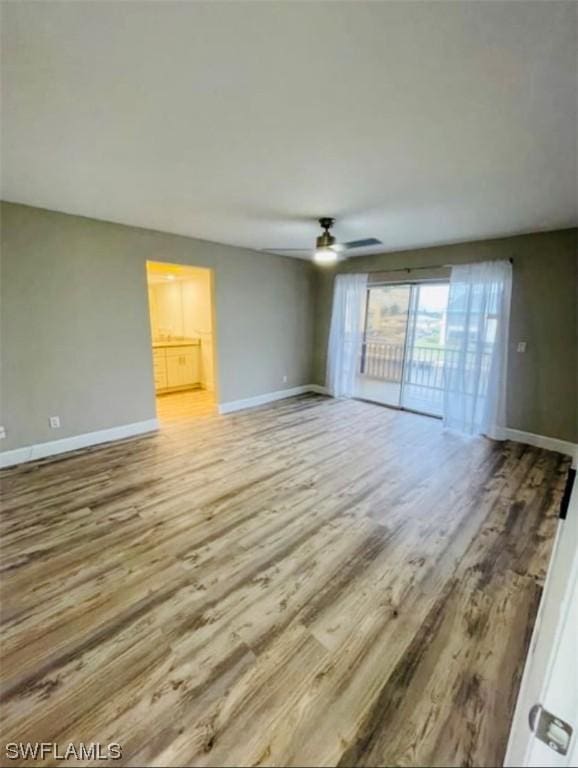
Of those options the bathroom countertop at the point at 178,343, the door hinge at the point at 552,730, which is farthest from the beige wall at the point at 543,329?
the bathroom countertop at the point at 178,343

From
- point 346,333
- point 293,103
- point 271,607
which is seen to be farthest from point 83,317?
point 346,333

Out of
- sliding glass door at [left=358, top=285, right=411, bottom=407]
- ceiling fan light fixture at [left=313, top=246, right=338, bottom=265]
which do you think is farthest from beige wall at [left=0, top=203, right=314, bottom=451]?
sliding glass door at [left=358, top=285, right=411, bottom=407]

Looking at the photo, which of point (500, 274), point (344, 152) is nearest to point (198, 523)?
point (344, 152)

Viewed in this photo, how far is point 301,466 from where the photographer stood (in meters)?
3.31

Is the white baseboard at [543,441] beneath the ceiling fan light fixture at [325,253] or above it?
beneath

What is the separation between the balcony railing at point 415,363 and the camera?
4.31 metres

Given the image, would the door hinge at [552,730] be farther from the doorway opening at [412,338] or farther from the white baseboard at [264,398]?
the white baseboard at [264,398]

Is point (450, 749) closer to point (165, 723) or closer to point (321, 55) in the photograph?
point (165, 723)

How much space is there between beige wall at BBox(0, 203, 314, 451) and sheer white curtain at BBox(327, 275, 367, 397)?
1653 millimetres

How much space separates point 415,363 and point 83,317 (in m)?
4.79

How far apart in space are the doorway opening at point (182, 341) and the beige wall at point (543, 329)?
429 centimetres

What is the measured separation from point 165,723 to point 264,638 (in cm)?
48

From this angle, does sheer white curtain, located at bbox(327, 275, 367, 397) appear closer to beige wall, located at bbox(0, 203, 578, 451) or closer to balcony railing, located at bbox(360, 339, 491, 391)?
balcony railing, located at bbox(360, 339, 491, 391)

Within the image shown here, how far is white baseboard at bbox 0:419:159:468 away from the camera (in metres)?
3.26
